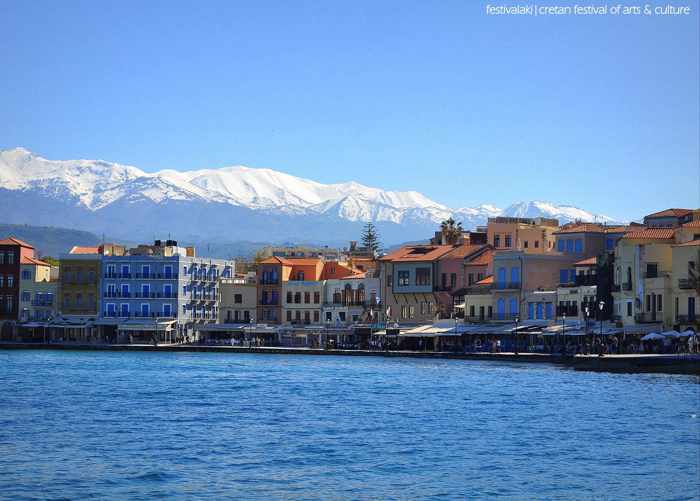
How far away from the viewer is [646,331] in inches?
3403

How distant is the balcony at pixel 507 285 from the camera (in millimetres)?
104125

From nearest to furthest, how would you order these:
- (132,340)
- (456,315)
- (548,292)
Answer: (548,292)
(456,315)
(132,340)

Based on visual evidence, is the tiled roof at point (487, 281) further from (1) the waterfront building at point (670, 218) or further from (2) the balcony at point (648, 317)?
(2) the balcony at point (648, 317)

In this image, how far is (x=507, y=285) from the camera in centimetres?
10494

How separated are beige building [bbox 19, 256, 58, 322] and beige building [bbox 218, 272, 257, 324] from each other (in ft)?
52.5

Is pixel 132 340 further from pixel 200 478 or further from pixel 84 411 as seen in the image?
pixel 200 478

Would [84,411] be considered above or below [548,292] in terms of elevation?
below

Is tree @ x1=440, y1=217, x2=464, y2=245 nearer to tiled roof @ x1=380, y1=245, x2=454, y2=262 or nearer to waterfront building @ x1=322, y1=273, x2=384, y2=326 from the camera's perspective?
tiled roof @ x1=380, y1=245, x2=454, y2=262

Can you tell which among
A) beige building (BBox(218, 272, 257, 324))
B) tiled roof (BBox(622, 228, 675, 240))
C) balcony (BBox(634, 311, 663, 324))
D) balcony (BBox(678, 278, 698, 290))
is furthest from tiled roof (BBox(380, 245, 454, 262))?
balcony (BBox(678, 278, 698, 290))

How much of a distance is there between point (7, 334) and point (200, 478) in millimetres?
100094

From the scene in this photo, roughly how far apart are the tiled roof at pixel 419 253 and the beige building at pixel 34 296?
1299 inches

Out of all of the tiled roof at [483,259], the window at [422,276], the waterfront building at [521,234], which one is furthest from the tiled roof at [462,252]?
the waterfront building at [521,234]

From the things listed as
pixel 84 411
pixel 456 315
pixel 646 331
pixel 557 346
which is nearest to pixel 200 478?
pixel 84 411

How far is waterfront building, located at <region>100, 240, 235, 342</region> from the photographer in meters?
130
